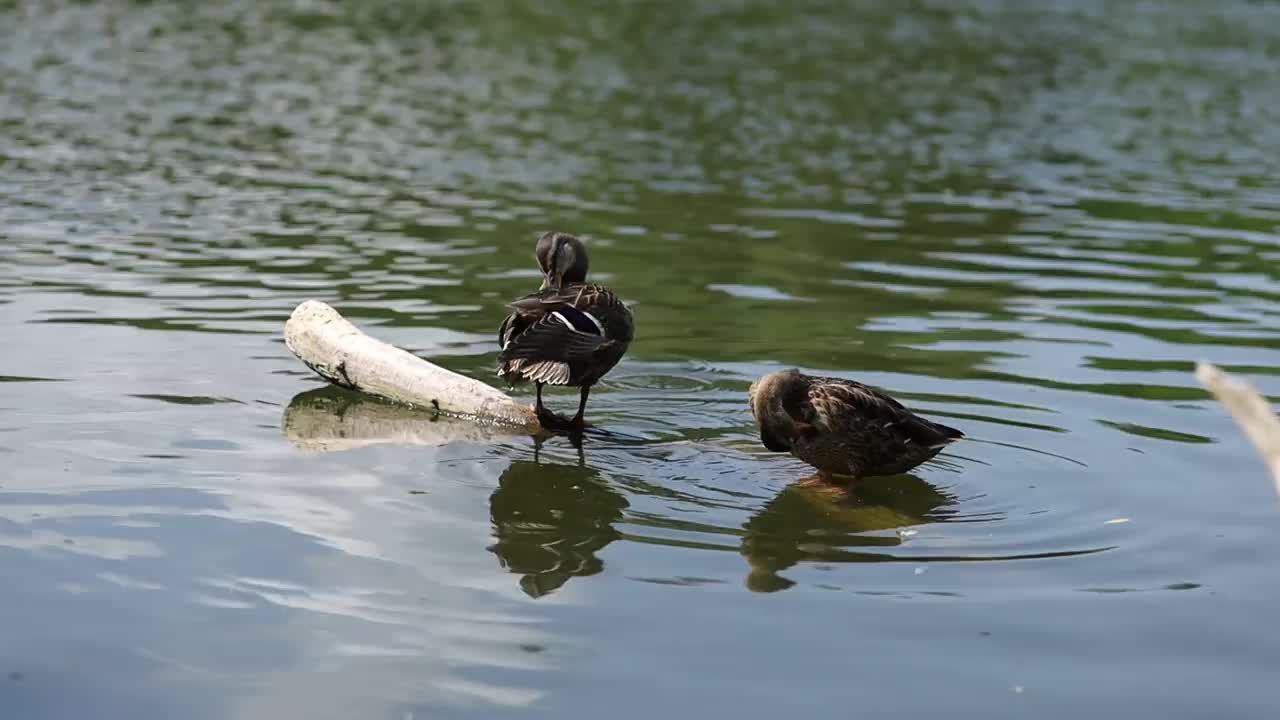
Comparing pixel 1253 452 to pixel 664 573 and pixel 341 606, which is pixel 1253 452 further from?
pixel 341 606

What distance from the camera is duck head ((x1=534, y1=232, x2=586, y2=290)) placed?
33.6ft

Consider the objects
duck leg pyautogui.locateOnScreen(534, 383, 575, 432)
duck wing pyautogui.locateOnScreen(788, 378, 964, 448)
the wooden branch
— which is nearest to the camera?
duck wing pyautogui.locateOnScreen(788, 378, 964, 448)

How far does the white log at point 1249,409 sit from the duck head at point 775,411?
14.0 feet

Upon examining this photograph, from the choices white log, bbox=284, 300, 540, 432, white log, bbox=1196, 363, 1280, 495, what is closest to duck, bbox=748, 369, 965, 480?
white log, bbox=284, 300, 540, 432

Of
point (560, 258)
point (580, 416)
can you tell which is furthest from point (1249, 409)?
point (560, 258)

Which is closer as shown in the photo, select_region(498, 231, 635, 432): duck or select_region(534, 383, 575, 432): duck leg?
select_region(498, 231, 635, 432): duck

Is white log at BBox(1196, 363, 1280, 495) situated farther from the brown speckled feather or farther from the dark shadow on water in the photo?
the brown speckled feather

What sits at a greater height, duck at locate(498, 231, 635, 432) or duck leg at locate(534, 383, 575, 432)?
duck at locate(498, 231, 635, 432)

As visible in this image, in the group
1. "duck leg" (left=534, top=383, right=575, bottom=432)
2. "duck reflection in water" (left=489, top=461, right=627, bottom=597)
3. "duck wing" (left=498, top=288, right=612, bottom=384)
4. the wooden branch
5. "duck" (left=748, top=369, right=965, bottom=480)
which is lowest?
the wooden branch

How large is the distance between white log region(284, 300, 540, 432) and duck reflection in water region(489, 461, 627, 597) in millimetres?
816

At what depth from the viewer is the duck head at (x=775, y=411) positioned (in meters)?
8.93

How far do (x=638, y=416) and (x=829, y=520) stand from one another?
7.73 feet

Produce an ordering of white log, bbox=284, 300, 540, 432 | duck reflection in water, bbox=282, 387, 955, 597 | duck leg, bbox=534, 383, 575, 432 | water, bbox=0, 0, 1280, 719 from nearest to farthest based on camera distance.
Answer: water, bbox=0, 0, 1280, 719, duck reflection in water, bbox=282, 387, 955, 597, duck leg, bbox=534, 383, 575, 432, white log, bbox=284, 300, 540, 432

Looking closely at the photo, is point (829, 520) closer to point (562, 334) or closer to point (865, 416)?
point (865, 416)
